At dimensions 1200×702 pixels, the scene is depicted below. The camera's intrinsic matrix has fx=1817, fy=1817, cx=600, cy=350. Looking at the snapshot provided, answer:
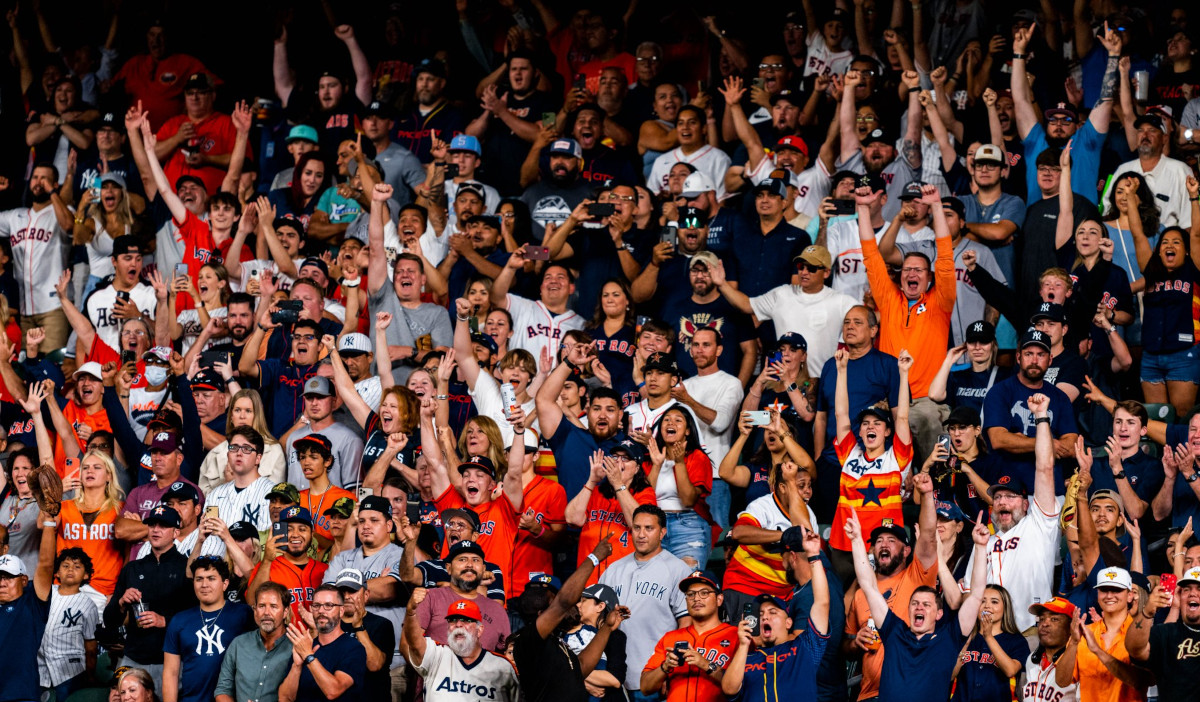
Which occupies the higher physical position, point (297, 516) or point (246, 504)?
point (297, 516)

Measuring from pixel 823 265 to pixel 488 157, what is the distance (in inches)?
158

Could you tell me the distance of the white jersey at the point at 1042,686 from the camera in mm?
10141

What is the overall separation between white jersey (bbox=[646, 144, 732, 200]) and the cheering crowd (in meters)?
0.03

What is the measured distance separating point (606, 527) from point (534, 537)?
53 centimetres

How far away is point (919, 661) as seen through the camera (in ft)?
34.3

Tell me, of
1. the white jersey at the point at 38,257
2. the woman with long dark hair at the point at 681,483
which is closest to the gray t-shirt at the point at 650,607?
the woman with long dark hair at the point at 681,483

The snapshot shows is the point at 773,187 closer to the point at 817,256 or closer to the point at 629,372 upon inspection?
the point at 817,256

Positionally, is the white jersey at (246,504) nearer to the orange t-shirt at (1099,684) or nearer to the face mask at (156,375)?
the face mask at (156,375)

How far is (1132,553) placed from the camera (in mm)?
11227

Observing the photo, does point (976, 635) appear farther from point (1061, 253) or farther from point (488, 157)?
point (488, 157)

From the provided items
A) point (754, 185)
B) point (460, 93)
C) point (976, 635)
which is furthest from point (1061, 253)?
point (460, 93)

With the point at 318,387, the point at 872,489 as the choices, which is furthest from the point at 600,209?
the point at 872,489

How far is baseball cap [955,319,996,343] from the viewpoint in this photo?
12680 mm

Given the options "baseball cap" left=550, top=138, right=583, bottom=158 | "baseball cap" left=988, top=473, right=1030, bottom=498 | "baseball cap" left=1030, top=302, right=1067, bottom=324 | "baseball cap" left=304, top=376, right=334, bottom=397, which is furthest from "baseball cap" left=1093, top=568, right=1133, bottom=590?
"baseball cap" left=550, top=138, right=583, bottom=158
